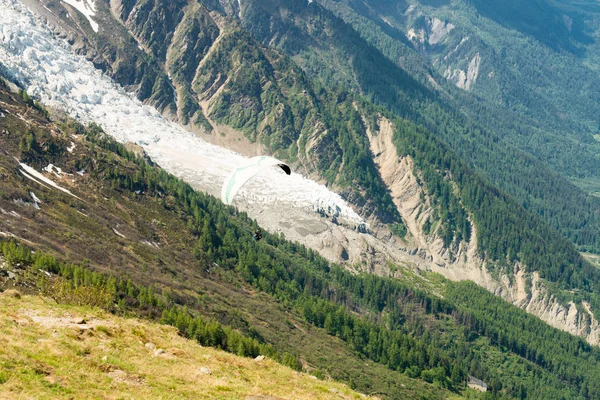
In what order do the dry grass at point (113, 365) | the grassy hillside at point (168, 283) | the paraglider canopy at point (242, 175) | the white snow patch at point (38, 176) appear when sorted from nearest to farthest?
the dry grass at point (113, 365) → the paraglider canopy at point (242, 175) → the grassy hillside at point (168, 283) → the white snow patch at point (38, 176)

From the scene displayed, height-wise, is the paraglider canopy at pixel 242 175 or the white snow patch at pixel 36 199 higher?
the paraglider canopy at pixel 242 175

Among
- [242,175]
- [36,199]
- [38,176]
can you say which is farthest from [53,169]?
[242,175]

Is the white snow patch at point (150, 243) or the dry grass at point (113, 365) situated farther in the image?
the white snow patch at point (150, 243)

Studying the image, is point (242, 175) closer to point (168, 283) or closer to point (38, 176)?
point (168, 283)

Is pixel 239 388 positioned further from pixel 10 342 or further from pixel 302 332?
pixel 302 332

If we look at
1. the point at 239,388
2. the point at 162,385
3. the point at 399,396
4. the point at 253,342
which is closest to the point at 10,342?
the point at 162,385

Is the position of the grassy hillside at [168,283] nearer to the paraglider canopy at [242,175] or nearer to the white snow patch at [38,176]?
the white snow patch at [38,176]

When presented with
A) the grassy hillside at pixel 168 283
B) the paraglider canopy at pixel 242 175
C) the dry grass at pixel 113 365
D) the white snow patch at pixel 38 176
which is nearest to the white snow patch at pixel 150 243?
the grassy hillside at pixel 168 283
